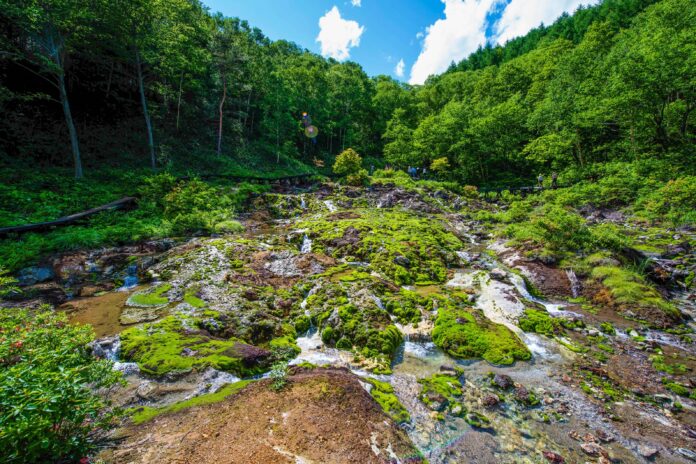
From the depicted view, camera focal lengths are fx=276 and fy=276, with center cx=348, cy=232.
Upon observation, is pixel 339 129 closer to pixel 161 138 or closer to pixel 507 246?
pixel 161 138

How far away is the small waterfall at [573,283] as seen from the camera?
12708mm

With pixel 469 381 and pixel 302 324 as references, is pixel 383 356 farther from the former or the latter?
pixel 302 324

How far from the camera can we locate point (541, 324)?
10328 millimetres

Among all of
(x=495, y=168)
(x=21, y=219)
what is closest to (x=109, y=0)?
(x=21, y=219)

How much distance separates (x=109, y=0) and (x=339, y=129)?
4104 cm

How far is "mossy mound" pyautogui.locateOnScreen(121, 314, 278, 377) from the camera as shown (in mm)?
7152

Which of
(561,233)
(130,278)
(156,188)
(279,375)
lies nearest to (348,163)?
(156,188)

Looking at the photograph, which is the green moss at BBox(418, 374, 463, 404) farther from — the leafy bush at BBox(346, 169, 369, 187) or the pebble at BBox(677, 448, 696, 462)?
the leafy bush at BBox(346, 169, 369, 187)

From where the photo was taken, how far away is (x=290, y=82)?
162 ft

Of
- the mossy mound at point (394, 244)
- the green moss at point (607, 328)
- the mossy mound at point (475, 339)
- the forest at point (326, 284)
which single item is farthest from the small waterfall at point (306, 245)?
the green moss at point (607, 328)

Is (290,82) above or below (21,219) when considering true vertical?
above

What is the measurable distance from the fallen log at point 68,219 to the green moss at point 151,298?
27.4 feet

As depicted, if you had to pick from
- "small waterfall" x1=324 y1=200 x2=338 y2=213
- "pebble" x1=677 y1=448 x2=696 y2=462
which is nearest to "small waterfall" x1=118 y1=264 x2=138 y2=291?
"small waterfall" x1=324 y1=200 x2=338 y2=213

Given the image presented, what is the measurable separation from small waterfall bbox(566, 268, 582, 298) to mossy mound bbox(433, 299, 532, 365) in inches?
211
